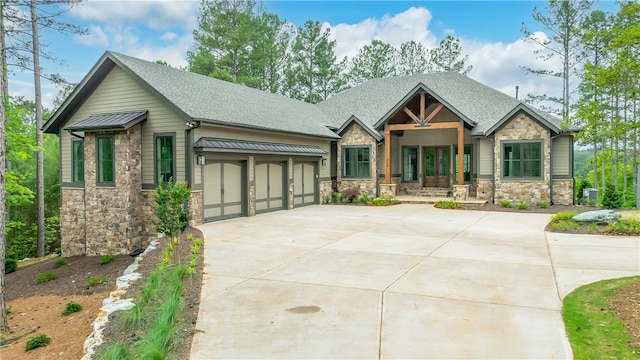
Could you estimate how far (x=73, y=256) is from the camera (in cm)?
1338

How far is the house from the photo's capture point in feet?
40.2

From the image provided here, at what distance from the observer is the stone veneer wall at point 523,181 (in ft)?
54.4

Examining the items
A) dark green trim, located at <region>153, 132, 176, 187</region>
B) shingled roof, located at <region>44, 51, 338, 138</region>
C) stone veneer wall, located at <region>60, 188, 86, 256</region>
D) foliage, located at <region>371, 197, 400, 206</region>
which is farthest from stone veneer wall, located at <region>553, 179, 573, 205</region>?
stone veneer wall, located at <region>60, 188, 86, 256</region>

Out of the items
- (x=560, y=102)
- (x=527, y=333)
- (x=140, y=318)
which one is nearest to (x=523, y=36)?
(x=560, y=102)

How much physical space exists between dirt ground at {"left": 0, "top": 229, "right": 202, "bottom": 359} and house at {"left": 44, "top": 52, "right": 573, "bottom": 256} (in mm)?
1320

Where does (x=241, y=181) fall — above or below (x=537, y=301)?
above

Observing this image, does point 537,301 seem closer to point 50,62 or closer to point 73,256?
point 73,256

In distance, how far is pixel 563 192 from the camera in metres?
16.7

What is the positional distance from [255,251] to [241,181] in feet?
19.1

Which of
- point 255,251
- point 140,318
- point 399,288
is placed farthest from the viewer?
point 255,251

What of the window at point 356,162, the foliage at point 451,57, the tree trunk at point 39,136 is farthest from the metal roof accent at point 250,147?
the foliage at point 451,57

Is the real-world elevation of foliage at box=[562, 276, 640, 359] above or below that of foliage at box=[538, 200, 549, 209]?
below

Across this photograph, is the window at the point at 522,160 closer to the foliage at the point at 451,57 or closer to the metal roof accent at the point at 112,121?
the metal roof accent at the point at 112,121

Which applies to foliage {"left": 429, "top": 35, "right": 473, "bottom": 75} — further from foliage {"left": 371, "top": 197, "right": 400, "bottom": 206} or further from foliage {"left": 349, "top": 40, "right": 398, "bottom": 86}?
foliage {"left": 371, "top": 197, "right": 400, "bottom": 206}
